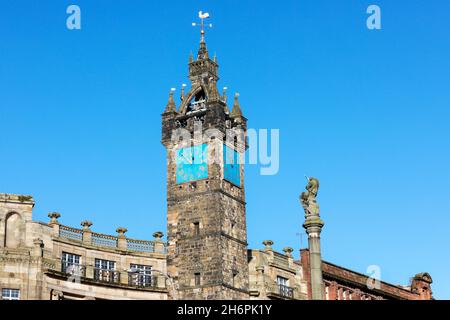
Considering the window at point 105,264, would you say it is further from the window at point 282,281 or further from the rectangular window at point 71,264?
the window at point 282,281

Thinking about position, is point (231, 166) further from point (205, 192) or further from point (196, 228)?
point (196, 228)

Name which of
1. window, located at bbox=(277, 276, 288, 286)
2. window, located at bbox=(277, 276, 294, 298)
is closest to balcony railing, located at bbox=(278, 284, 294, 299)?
window, located at bbox=(277, 276, 294, 298)

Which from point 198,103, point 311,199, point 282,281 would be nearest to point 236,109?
point 198,103

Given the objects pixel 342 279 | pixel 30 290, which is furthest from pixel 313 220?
pixel 342 279

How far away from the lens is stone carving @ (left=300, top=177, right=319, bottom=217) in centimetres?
4222

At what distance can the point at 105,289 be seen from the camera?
62.1m

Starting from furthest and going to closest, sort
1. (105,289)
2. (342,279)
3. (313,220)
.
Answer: (342,279), (105,289), (313,220)

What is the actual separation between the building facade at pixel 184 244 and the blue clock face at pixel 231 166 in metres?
0.08

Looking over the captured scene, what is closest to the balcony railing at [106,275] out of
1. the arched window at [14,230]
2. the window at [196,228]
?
the arched window at [14,230]

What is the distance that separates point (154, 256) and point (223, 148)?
9.87m

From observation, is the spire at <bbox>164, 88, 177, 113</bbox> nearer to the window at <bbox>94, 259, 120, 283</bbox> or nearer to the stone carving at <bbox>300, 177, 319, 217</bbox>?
the window at <bbox>94, 259, 120, 283</bbox>

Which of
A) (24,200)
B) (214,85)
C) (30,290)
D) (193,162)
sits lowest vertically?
(30,290)

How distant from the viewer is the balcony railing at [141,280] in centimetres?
6431
